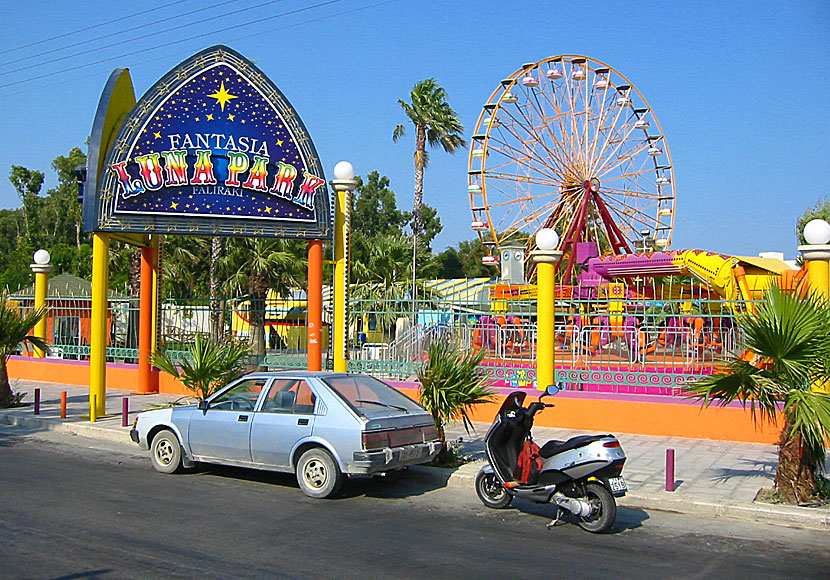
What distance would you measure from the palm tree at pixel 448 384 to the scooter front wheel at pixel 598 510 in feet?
9.54

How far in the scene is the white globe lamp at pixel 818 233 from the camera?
1206 cm

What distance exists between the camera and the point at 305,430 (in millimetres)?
9375

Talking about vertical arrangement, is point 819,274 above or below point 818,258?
below

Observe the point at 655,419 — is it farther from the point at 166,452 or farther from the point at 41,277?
the point at 41,277

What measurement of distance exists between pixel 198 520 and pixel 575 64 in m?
27.9

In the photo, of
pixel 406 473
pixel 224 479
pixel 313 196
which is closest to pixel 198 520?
pixel 224 479

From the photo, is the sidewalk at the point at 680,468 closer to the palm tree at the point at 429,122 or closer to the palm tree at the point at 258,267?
the palm tree at the point at 258,267

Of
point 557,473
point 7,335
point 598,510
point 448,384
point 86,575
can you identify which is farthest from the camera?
point 7,335

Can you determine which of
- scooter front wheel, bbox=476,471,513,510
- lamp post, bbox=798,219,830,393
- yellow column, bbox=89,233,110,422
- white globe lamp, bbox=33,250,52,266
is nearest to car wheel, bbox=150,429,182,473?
scooter front wheel, bbox=476,471,513,510

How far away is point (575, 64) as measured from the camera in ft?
106

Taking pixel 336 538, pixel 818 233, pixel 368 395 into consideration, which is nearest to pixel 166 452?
pixel 368 395

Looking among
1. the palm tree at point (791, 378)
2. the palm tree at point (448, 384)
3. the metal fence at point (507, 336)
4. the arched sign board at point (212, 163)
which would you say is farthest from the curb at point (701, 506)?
the arched sign board at point (212, 163)

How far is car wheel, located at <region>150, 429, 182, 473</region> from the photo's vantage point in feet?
35.0

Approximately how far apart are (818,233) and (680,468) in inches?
166
